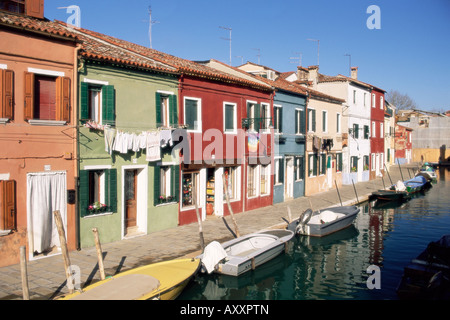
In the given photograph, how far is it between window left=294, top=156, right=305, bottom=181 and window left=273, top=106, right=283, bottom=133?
2962mm

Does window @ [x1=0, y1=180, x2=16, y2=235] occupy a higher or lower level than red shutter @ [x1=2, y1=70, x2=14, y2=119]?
lower

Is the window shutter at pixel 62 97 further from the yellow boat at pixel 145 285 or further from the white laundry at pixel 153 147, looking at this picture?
the yellow boat at pixel 145 285

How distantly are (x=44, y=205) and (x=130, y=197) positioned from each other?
353 centimetres

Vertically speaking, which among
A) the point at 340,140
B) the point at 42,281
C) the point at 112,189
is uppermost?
the point at 340,140

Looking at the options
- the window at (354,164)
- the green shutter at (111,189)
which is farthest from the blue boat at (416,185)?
the green shutter at (111,189)

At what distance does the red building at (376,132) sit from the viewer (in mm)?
38562

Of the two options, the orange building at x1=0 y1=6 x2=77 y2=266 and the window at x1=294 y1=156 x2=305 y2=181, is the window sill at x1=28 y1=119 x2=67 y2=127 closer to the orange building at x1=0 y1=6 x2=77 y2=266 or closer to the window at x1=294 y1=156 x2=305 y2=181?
the orange building at x1=0 y1=6 x2=77 y2=266

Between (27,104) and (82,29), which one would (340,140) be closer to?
(82,29)

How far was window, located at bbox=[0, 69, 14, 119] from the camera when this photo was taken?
10789mm

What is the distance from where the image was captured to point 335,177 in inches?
1217

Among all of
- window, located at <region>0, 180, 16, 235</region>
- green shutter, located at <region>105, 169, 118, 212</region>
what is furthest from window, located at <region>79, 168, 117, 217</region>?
window, located at <region>0, 180, 16, 235</region>

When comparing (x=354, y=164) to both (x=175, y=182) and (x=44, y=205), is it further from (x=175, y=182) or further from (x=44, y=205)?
(x=44, y=205)

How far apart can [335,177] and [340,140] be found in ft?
9.71
